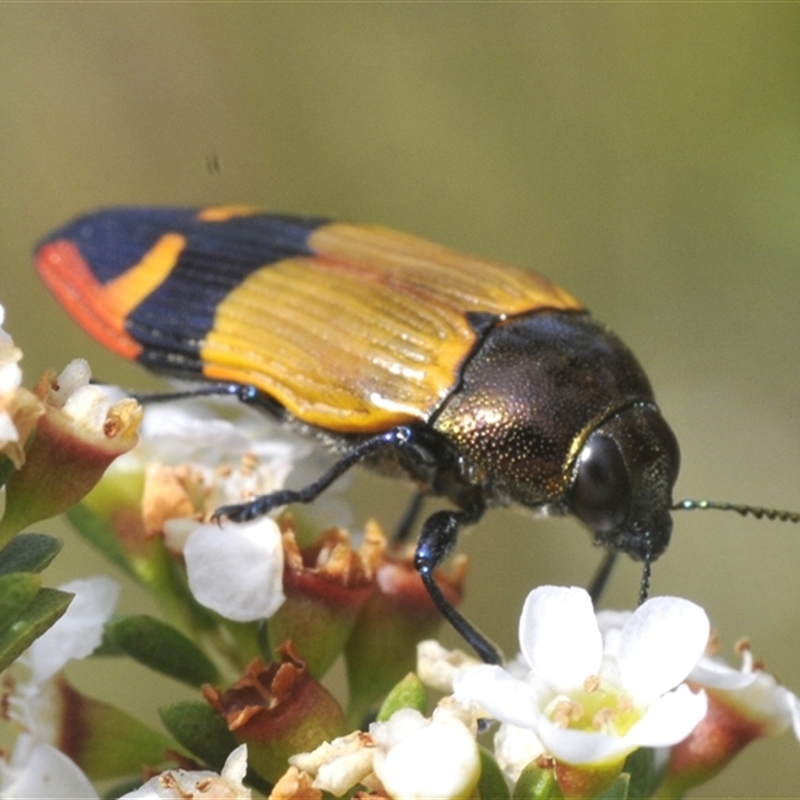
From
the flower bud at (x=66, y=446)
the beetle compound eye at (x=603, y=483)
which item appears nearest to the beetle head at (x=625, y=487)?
the beetle compound eye at (x=603, y=483)

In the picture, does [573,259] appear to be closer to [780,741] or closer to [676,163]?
[676,163]

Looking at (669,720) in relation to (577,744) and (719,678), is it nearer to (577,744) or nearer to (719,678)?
(577,744)

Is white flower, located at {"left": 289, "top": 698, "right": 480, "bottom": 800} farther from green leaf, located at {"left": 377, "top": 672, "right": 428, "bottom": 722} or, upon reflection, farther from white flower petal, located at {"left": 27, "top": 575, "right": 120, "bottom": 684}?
white flower petal, located at {"left": 27, "top": 575, "right": 120, "bottom": 684}

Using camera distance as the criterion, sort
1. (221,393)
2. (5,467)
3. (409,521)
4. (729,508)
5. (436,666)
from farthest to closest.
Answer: (409,521) < (221,393) < (729,508) < (436,666) < (5,467)

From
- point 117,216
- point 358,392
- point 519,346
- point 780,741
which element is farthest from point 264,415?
point 780,741

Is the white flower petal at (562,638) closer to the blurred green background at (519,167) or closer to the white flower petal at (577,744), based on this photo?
the white flower petal at (577,744)

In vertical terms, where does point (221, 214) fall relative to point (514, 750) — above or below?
above

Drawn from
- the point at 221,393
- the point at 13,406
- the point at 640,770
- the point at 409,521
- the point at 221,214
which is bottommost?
the point at 409,521

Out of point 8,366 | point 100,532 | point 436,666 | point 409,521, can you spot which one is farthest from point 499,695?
point 409,521
